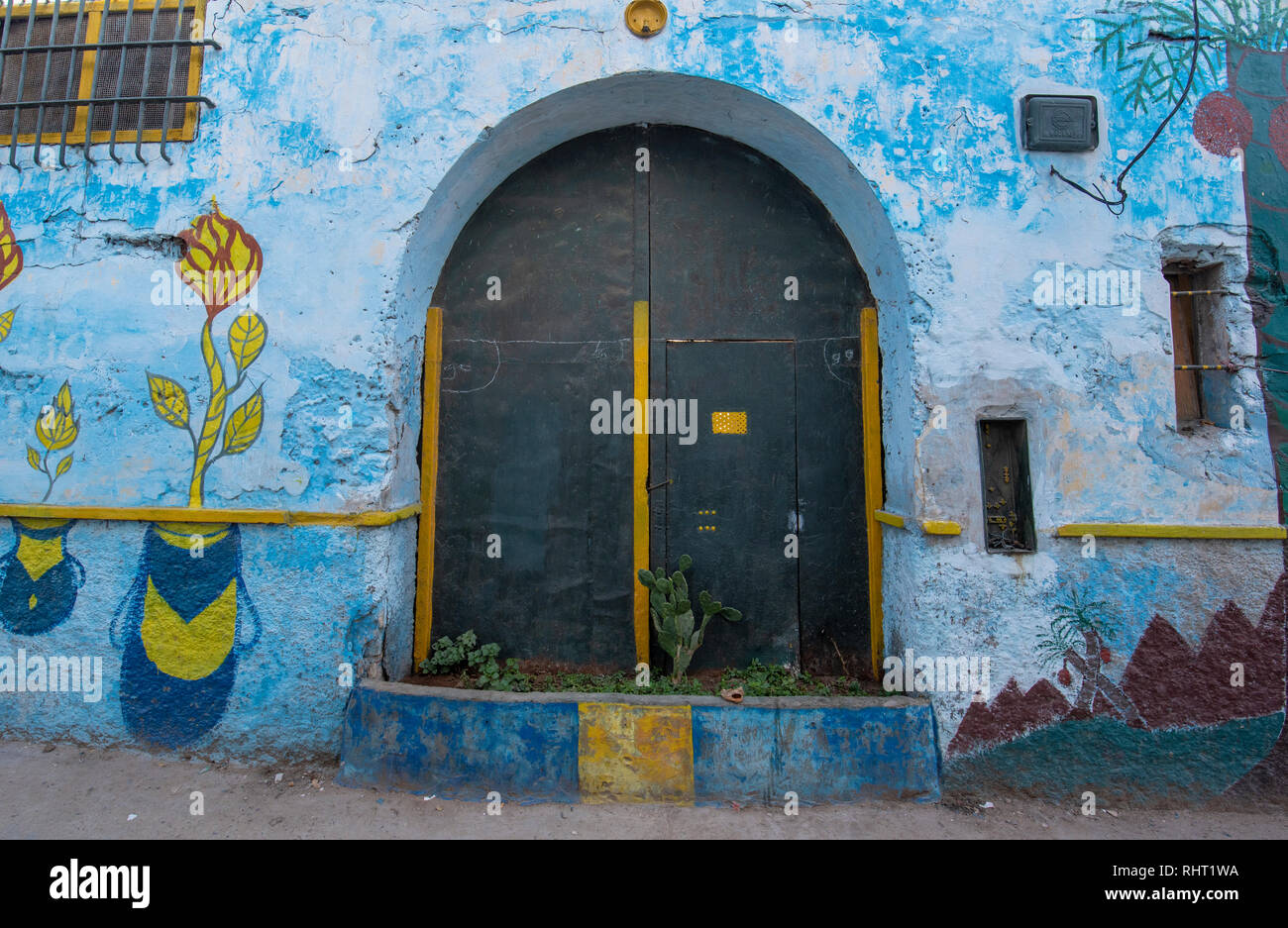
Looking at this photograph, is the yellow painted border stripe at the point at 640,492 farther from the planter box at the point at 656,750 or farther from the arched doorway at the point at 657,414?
the planter box at the point at 656,750

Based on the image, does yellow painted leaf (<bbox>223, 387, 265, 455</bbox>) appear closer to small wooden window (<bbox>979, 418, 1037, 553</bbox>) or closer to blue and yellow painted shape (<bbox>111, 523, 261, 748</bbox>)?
blue and yellow painted shape (<bbox>111, 523, 261, 748</bbox>)

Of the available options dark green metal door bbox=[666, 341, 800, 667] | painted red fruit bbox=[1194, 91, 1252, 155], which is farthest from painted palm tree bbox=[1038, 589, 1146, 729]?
painted red fruit bbox=[1194, 91, 1252, 155]

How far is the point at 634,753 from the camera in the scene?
9.80ft

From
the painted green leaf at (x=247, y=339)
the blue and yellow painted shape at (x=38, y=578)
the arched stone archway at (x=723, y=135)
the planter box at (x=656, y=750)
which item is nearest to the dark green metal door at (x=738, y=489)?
the arched stone archway at (x=723, y=135)

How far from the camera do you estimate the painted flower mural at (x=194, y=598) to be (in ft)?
10.5

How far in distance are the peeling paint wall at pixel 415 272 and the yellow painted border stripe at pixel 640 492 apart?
1.26m

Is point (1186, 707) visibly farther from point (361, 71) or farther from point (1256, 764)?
point (361, 71)

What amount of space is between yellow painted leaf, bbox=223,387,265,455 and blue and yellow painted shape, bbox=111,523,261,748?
40cm

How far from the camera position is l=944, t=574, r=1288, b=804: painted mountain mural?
3.05 metres

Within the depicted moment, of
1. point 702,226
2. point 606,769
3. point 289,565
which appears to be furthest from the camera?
point 702,226

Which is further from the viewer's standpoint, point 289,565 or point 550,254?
point 550,254

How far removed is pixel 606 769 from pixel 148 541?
2.54 meters

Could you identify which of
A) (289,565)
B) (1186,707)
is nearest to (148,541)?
(289,565)

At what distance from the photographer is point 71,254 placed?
341cm
